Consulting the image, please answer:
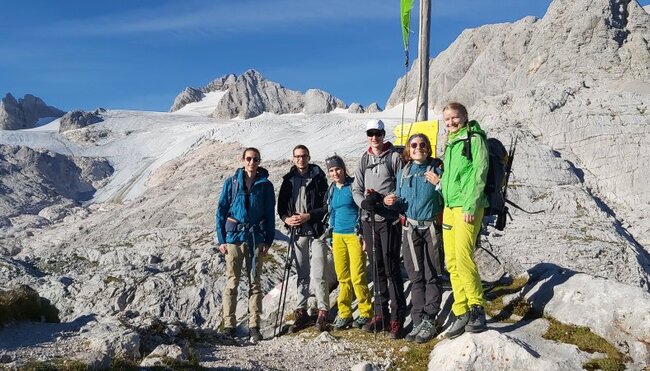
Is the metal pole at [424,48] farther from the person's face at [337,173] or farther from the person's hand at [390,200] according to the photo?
the person's hand at [390,200]

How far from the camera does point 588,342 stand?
7719mm

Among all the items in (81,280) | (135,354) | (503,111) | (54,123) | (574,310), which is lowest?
(81,280)

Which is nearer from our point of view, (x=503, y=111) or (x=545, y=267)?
(x=545, y=267)

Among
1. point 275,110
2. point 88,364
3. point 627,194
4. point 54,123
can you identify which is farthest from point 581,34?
point 54,123

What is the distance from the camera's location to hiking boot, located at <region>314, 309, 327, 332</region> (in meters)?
10.2

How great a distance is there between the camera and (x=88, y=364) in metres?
6.37

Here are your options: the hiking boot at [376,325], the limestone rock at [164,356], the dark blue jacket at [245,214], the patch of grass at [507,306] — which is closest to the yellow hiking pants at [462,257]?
the patch of grass at [507,306]

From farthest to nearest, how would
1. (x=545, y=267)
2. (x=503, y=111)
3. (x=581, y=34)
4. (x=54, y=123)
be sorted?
(x=54, y=123), (x=581, y=34), (x=503, y=111), (x=545, y=267)

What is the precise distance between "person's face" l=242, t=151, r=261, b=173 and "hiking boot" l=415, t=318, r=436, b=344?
4.28m

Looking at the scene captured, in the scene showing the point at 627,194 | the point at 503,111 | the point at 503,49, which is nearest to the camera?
the point at 627,194

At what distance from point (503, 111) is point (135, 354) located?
1623 inches

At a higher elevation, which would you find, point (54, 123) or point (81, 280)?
point (54, 123)

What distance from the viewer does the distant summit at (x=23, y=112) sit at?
127 m

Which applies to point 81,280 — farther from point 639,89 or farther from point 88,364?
point 639,89
